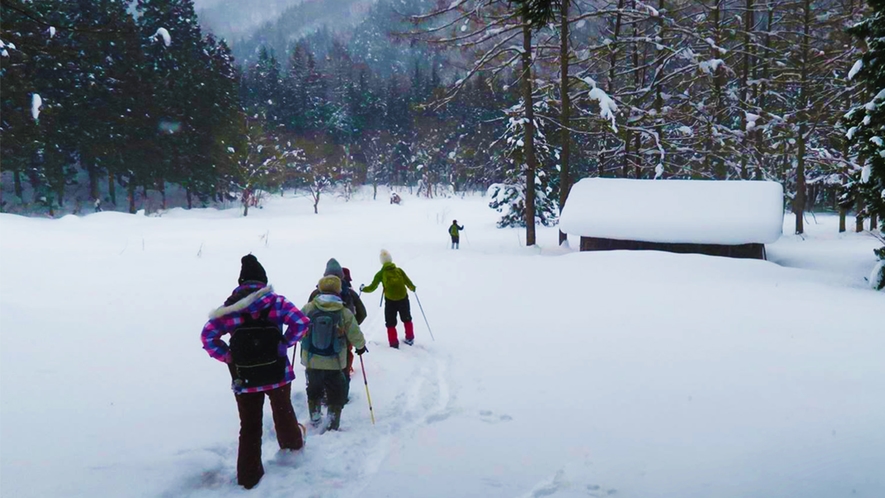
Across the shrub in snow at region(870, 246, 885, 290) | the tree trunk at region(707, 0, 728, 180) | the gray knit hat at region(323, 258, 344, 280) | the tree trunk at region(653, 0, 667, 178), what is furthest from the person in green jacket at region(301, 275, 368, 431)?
the tree trunk at region(707, 0, 728, 180)

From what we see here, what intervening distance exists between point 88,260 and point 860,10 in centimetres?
2774

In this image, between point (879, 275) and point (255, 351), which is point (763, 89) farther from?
point (255, 351)

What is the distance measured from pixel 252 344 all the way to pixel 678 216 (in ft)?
50.3

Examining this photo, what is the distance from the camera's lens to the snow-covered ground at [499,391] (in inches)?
181

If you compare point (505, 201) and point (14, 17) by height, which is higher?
point (14, 17)

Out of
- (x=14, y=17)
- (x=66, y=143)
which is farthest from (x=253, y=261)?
(x=66, y=143)

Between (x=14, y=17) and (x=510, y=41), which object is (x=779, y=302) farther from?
(x=14, y=17)

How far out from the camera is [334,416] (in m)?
5.61

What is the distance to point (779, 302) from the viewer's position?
436 inches

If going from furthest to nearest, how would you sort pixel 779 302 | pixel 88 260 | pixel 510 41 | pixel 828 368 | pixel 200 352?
pixel 510 41 < pixel 88 260 < pixel 779 302 < pixel 200 352 < pixel 828 368

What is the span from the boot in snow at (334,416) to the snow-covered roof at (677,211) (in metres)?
13.5

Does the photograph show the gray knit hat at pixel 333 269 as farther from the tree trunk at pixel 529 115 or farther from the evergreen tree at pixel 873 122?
the tree trunk at pixel 529 115

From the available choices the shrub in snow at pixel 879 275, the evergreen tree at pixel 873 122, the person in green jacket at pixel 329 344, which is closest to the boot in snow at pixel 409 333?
the person in green jacket at pixel 329 344

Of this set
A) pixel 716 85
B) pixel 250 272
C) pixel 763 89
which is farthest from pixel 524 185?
pixel 250 272
